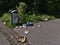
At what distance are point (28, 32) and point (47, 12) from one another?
4.09m

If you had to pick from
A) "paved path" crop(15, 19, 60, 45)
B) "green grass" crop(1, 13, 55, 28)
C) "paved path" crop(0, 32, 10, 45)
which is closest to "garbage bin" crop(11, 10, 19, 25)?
"green grass" crop(1, 13, 55, 28)

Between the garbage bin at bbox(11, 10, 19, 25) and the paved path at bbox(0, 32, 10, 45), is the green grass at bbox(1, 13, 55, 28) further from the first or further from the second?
the paved path at bbox(0, 32, 10, 45)

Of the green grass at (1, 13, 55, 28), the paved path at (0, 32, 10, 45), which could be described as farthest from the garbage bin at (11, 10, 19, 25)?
the paved path at (0, 32, 10, 45)

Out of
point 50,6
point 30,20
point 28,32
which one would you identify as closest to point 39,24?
point 30,20

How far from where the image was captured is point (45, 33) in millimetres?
9828

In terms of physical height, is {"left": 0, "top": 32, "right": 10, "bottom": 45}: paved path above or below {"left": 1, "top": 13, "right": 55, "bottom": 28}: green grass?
above

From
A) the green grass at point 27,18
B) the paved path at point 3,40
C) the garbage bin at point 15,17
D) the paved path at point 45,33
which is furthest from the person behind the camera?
the green grass at point 27,18

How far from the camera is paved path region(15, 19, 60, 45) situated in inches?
339

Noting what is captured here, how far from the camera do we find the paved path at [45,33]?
8617 millimetres

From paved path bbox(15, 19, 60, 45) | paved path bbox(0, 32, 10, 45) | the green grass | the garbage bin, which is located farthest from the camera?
the green grass

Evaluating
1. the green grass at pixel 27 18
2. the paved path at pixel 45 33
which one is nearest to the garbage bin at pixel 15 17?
the green grass at pixel 27 18

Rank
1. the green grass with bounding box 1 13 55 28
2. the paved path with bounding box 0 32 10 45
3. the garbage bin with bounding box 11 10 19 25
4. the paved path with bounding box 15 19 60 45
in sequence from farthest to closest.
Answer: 1. the green grass with bounding box 1 13 55 28
2. the garbage bin with bounding box 11 10 19 25
3. the paved path with bounding box 15 19 60 45
4. the paved path with bounding box 0 32 10 45

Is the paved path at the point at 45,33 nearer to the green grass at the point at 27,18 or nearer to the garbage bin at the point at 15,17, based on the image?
the green grass at the point at 27,18

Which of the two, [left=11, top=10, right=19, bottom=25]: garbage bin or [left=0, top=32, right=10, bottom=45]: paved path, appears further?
[left=11, top=10, right=19, bottom=25]: garbage bin
